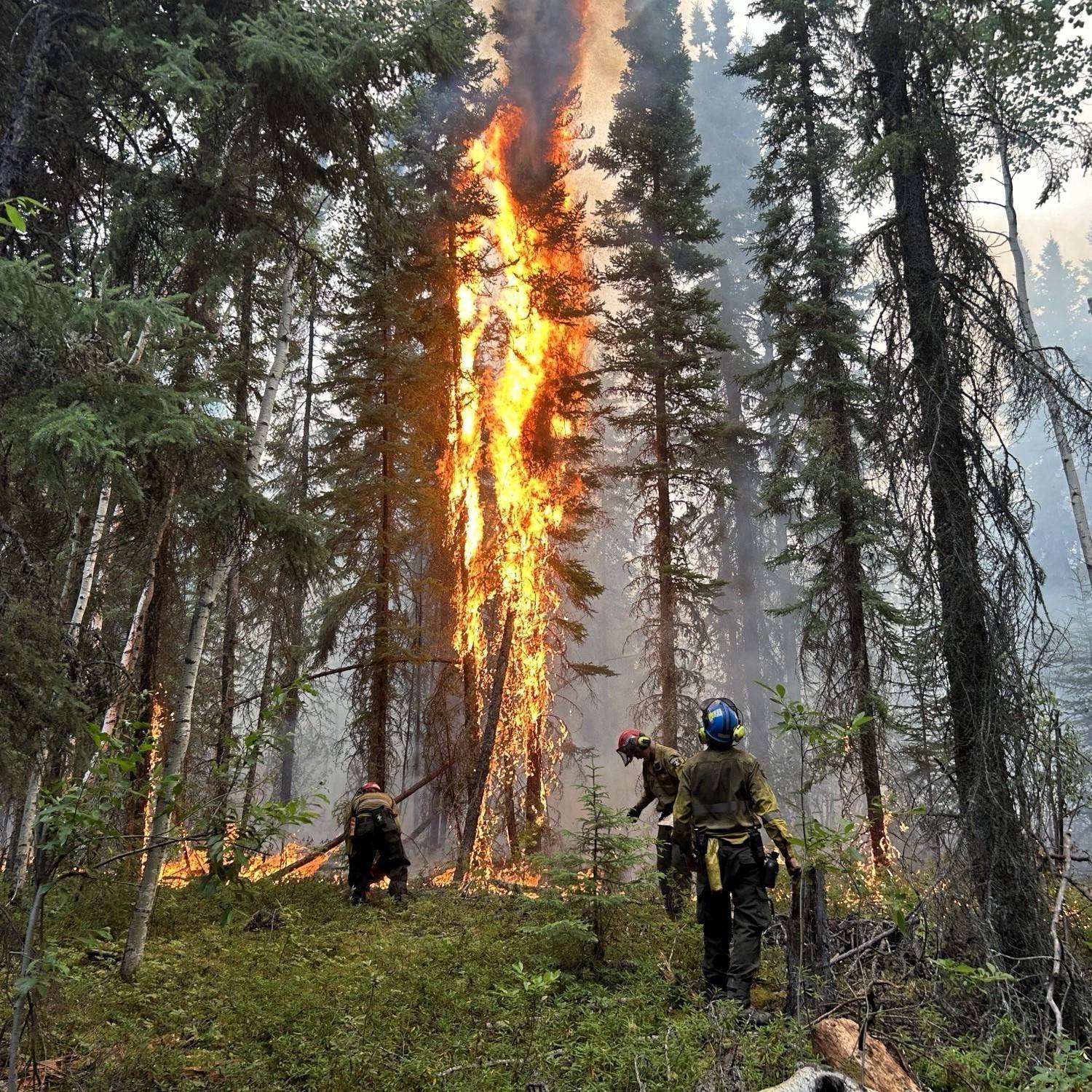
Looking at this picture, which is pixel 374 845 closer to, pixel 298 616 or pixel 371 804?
pixel 371 804

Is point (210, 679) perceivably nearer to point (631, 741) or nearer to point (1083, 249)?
point (631, 741)

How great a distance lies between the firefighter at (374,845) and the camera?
1055 cm

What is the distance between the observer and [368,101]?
7.84 m

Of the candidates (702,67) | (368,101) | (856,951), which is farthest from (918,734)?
(702,67)

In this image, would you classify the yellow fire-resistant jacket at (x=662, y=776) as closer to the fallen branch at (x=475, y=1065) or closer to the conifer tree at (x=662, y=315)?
the fallen branch at (x=475, y=1065)

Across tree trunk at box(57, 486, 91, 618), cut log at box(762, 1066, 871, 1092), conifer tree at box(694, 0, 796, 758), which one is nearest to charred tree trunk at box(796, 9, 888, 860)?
conifer tree at box(694, 0, 796, 758)

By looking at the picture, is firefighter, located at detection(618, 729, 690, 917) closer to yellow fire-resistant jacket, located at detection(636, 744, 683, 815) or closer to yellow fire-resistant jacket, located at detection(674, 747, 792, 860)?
Answer: yellow fire-resistant jacket, located at detection(636, 744, 683, 815)

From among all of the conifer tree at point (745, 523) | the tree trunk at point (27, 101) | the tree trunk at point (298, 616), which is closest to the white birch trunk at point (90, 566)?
the tree trunk at point (298, 616)

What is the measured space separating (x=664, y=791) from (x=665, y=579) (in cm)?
732

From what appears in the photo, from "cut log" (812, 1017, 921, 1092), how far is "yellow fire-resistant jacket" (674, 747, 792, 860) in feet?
5.27

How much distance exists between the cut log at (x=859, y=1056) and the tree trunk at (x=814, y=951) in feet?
1.22

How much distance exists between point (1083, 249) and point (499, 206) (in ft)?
401

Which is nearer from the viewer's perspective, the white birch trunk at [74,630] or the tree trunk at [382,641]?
the white birch trunk at [74,630]

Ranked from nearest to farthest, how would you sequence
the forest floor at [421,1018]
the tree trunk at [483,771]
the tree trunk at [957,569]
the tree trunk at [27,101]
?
the forest floor at [421,1018] → the tree trunk at [957,569] → the tree trunk at [27,101] → the tree trunk at [483,771]
